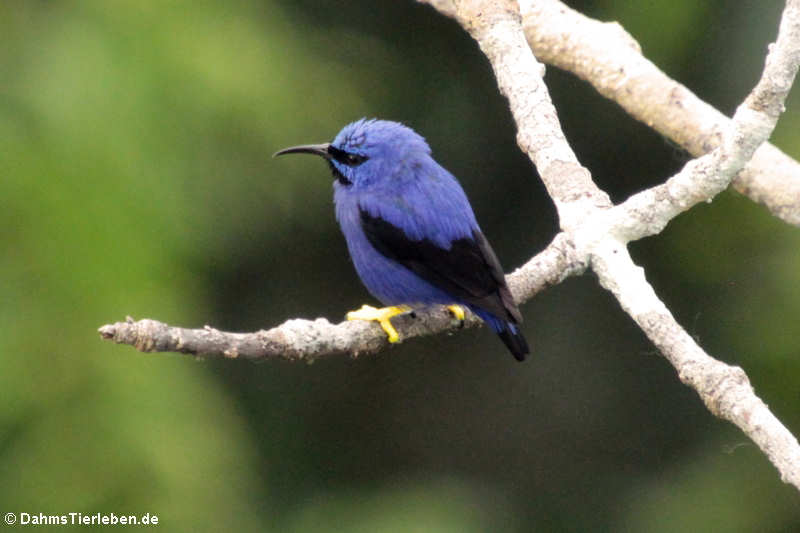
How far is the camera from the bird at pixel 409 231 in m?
3.77

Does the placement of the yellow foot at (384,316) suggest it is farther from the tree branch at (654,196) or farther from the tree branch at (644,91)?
the tree branch at (644,91)

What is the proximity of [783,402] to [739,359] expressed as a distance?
1.05ft

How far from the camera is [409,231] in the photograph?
13.1 feet

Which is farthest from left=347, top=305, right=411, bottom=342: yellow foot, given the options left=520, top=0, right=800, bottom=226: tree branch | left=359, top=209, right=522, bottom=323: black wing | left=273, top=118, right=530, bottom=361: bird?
left=520, top=0, right=800, bottom=226: tree branch

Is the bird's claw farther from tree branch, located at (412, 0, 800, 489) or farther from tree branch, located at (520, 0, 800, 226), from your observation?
tree branch, located at (520, 0, 800, 226)

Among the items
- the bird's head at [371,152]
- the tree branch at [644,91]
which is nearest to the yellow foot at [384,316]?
the bird's head at [371,152]

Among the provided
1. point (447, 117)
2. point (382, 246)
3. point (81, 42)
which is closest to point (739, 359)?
point (447, 117)

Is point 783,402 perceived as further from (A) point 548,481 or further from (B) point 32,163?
(B) point 32,163

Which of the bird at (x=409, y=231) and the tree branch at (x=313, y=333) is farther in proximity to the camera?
the bird at (x=409, y=231)

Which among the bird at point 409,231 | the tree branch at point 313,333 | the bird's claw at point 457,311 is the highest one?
the bird at point 409,231

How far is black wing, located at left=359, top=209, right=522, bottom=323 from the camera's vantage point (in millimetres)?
3646

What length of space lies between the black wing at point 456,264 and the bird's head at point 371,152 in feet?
0.49

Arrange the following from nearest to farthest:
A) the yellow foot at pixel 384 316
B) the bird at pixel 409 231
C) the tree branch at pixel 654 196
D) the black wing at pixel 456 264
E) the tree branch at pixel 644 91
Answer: the tree branch at pixel 654 196, the yellow foot at pixel 384 316, the black wing at pixel 456 264, the bird at pixel 409 231, the tree branch at pixel 644 91

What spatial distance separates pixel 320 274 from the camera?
20.1 feet
